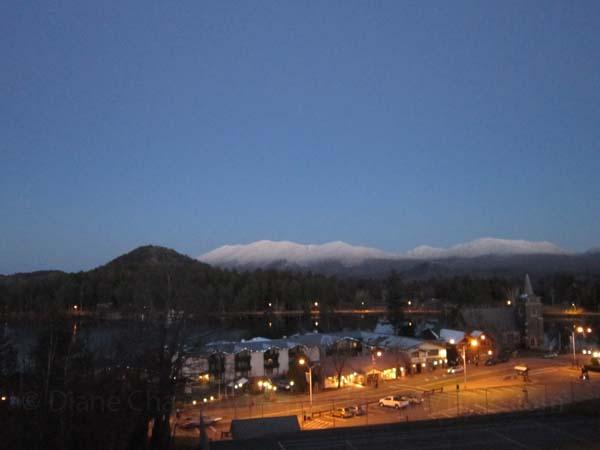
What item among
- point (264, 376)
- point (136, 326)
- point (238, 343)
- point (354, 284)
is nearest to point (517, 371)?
point (264, 376)

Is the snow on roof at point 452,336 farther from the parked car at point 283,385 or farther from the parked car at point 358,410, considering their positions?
the parked car at point 358,410

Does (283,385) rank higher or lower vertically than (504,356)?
lower

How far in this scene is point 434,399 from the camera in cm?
1839

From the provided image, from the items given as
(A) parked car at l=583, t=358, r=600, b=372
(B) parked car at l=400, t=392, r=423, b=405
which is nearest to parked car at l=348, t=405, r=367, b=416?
(B) parked car at l=400, t=392, r=423, b=405

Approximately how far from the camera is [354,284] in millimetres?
109688

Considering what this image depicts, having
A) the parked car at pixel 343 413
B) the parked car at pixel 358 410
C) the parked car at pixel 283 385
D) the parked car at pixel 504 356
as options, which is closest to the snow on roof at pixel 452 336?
the parked car at pixel 504 356

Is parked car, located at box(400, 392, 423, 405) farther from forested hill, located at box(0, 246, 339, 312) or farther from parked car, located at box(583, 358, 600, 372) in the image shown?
forested hill, located at box(0, 246, 339, 312)

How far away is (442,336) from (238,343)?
40.6 feet

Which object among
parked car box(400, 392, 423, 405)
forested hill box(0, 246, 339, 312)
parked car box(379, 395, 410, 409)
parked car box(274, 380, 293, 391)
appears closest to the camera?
parked car box(379, 395, 410, 409)

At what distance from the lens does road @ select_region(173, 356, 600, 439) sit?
16.1 meters

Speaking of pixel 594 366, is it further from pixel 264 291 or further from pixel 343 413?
pixel 264 291

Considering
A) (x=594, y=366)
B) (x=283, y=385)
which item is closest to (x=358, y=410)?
(x=283, y=385)

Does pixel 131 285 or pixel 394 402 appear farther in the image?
pixel 131 285

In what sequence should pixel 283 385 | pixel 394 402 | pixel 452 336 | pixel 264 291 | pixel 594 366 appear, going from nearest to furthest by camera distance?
1. pixel 394 402
2. pixel 283 385
3. pixel 594 366
4. pixel 452 336
5. pixel 264 291
